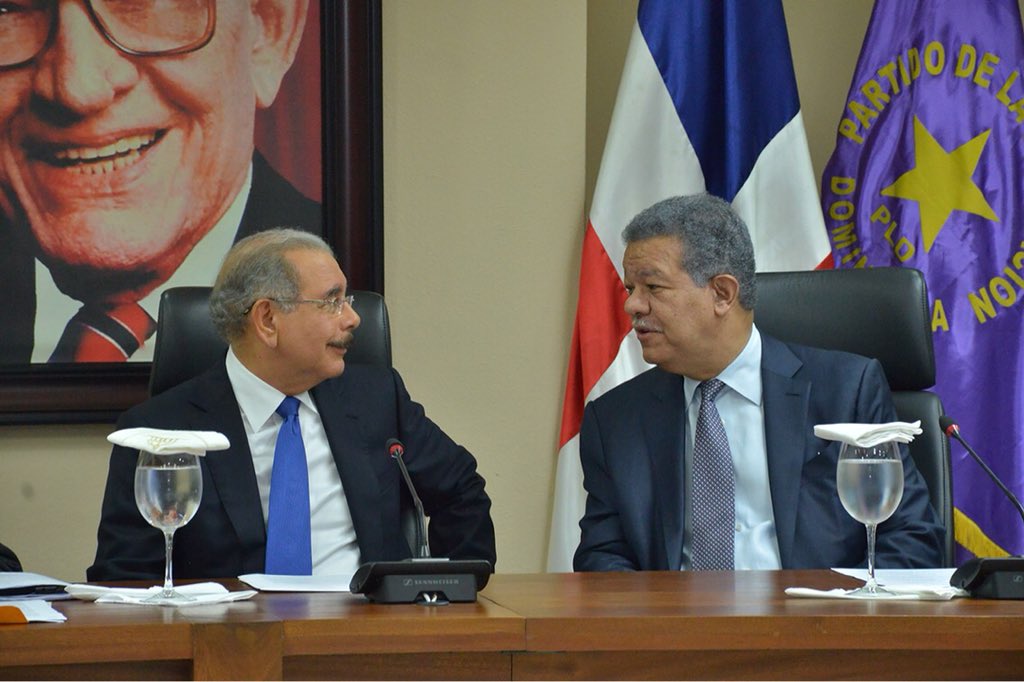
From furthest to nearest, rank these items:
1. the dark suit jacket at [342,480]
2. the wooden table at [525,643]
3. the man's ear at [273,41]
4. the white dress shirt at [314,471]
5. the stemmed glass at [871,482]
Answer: the man's ear at [273,41]
the white dress shirt at [314,471]
the dark suit jacket at [342,480]
the stemmed glass at [871,482]
the wooden table at [525,643]

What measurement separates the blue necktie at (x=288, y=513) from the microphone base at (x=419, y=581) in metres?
0.69

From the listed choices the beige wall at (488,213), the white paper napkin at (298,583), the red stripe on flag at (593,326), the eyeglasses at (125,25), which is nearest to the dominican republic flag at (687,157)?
the red stripe on flag at (593,326)

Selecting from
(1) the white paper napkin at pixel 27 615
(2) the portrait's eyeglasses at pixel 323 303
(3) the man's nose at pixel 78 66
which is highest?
(3) the man's nose at pixel 78 66

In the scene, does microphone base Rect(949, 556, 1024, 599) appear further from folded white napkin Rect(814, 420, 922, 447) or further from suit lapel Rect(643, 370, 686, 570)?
suit lapel Rect(643, 370, 686, 570)

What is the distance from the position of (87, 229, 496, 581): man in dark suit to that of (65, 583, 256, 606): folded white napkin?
513mm

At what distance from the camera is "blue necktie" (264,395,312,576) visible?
7.98 ft

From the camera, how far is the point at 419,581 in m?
1.75

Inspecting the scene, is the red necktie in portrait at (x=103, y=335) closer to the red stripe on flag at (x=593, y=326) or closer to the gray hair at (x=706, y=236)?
the red stripe on flag at (x=593, y=326)

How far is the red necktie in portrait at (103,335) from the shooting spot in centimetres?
319

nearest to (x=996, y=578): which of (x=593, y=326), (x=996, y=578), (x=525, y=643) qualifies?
(x=996, y=578)

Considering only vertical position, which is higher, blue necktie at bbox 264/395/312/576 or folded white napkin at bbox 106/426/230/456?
folded white napkin at bbox 106/426/230/456

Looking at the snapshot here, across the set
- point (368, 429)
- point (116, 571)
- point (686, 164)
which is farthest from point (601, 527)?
point (686, 164)

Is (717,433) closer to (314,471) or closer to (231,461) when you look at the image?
(314,471)

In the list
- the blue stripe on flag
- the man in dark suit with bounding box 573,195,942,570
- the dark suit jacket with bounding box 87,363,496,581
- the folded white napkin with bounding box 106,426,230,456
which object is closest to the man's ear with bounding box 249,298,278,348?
the dark suit jacket with bounding box 87,363,496,581
